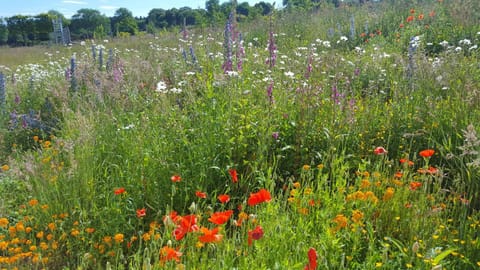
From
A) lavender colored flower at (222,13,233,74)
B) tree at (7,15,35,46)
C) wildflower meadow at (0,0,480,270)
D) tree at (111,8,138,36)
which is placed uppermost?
tree at (7,15,35,46)

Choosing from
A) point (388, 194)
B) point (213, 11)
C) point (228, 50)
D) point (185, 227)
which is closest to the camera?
point (185, 227)

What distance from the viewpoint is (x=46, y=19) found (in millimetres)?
51844

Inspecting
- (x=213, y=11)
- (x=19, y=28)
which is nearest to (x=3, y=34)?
(x=19, y=28)

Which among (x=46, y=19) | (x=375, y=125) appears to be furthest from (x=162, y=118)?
(x=46, y=19)

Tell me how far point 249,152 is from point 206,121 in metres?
0.38

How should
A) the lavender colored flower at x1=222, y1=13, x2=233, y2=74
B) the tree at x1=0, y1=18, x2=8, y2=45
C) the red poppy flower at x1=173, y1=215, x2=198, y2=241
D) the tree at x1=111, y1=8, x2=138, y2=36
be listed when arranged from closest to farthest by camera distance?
the red poppy flower at x1=173, y1=215, x2=198, y2=241
the lavender colored flower at x1=222, y1=13, x2=233, y2=74
the tree at x1=111, y1=8, x2=138, y2=36
the tree at x1=0, y1=18, x2=8, y2=45

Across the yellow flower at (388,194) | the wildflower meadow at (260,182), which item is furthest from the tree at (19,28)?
the yellow flower at (388,194)

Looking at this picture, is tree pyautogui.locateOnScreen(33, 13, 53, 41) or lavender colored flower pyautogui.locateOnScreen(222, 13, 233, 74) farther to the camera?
tree pyautogui.locateOnScreen(33, 13, 53, 41)

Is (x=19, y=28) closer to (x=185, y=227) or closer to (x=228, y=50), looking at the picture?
(x=228, y=50)

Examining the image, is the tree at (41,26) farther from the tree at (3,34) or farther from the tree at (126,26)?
the tree at (126,26)

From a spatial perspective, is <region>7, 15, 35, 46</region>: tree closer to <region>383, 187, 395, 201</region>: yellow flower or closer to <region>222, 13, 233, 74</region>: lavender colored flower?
<region>222, 13, 233, 74</region>: lavender colored flower

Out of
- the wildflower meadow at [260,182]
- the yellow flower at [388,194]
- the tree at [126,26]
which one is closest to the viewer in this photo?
the wildflower meadow at [260,182]

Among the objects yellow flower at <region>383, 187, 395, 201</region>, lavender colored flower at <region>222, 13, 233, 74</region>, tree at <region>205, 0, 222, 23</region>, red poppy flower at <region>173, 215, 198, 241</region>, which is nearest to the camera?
red poppy flower at <region>173, 215, 198, 241</region>

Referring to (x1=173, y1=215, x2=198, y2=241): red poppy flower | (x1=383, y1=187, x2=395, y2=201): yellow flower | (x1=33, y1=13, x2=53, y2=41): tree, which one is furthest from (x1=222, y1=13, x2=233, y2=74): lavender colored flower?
(x1=33, y1=13, x2=53, y2=41): tree
